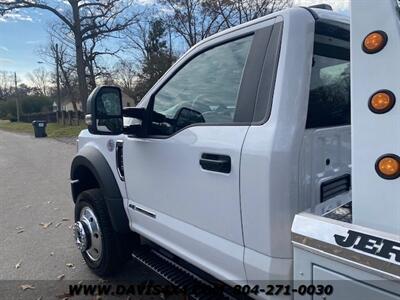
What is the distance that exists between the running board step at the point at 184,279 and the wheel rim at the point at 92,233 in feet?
1.84

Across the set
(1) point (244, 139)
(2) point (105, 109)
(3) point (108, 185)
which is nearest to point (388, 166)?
(1) point (244, 139)

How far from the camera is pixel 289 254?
5.61 ft

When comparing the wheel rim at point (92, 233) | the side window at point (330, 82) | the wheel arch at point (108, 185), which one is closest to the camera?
the side window at point (330, 82)

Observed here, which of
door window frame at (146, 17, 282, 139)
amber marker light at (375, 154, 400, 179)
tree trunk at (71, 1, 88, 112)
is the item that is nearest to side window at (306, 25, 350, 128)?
door window frame at (146, 17, 282, 139)

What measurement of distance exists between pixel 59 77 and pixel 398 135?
4639 centimetres

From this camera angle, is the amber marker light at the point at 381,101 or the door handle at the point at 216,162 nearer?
the amber marker light at the point at 381,101

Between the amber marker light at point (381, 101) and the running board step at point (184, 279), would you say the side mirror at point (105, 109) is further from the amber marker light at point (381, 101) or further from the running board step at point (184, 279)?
the amber marker light at point (381, 101)

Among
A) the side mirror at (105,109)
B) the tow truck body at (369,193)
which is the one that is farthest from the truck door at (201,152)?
the tow truck body at (369,193)

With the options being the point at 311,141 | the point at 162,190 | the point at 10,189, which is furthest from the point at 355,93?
the point at 10,189

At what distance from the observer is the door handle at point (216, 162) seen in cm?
191

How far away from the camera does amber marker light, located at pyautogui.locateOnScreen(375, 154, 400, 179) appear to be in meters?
1.27

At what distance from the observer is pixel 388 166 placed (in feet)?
4.23

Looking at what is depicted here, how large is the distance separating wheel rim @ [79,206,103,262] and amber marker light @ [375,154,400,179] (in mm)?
2702

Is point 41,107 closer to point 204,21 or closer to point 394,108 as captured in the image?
point 204,21
